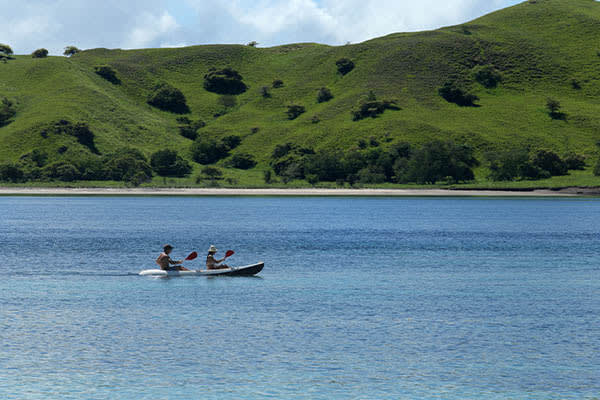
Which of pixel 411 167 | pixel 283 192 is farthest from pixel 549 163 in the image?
pixel 283 192

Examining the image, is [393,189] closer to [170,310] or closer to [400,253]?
[400,253]

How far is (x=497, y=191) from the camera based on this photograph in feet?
609

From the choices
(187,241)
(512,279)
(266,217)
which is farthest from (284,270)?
(266,217)

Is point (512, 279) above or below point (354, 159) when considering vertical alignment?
below

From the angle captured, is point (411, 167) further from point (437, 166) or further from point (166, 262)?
point (166, 262)

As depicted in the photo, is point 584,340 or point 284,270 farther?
point 284,270

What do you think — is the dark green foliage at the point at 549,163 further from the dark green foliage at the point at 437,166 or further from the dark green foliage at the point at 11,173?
the dark green foliage at the point at 11,173

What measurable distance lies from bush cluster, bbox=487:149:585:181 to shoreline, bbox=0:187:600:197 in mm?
5697

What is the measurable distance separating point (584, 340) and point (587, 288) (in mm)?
15780

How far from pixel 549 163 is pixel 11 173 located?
142348 mm

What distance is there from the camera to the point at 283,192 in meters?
189

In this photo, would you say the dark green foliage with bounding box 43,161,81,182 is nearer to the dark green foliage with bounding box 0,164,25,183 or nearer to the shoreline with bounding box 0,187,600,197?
the shoreline with bounding box 0,187,600,197

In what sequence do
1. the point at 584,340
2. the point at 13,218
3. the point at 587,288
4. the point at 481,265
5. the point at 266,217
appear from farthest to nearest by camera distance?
1. the point at 266,217
2. the point at 13,218
3. the point at 481,265
4. the point at 587,288
5. the point at 584,340

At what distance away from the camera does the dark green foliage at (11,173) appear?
189 meters
